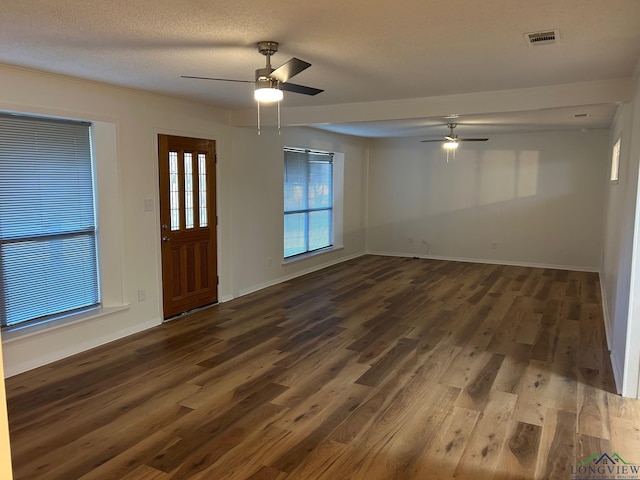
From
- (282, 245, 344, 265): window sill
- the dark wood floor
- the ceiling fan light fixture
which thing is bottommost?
the dark wood floor

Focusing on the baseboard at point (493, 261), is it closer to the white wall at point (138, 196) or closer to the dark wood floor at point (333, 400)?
the dark wood floor at point (333, 400)

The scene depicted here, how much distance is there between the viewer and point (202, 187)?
550cm

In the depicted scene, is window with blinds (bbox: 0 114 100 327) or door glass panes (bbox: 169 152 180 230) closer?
window with blinds (bbox: 0 114 100 327)

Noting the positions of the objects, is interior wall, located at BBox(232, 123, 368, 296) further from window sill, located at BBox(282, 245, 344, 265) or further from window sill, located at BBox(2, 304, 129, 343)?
window sill, located at BBox(2, 304, 129, 343)

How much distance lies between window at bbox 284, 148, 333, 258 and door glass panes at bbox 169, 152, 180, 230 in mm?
2345

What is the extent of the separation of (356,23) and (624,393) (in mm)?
3129

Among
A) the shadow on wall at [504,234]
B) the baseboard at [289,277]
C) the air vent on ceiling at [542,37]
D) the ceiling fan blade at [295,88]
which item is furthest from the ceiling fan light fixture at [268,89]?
the shadow on wall at [504,234]

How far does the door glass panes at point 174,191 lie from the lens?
507cm

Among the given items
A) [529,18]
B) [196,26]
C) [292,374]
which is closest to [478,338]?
[292,374]

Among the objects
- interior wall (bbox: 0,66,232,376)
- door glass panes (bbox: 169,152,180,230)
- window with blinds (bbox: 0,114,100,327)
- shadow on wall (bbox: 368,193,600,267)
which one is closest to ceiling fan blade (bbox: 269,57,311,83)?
interior wall (bbox: 0,66,232,376)

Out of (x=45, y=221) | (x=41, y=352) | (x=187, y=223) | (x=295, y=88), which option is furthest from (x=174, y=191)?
(x=295, y=88)

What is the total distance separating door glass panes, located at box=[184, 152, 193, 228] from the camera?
5.26m

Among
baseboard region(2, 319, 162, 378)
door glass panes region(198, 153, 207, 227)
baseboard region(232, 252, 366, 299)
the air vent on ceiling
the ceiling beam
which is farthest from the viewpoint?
baseboard region(232, 252, 366, 299)

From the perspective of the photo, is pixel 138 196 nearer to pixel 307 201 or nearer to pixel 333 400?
pixel 333 400
